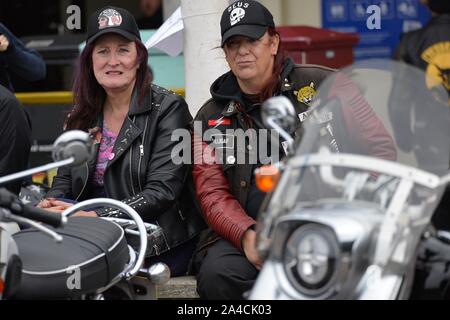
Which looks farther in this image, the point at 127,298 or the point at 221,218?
the point at 221,218

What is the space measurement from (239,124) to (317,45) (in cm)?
331

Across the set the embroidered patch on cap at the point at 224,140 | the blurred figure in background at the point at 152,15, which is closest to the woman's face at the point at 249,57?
the embroidered patch on cap at the point at 224,140

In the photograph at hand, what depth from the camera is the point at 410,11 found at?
32.6ft

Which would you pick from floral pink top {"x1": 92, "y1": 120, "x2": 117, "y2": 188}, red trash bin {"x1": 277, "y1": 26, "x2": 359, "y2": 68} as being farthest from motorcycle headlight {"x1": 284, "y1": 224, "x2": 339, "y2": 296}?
red trash bin {"x1": 277, "y1": 26, "x2": 359, "y2": 68}

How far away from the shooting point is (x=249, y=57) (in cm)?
529

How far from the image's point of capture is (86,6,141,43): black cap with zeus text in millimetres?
5469

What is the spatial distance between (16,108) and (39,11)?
5.97 meters

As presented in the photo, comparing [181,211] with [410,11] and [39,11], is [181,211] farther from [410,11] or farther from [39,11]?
[39,11]

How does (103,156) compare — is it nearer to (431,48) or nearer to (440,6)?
(431,48)

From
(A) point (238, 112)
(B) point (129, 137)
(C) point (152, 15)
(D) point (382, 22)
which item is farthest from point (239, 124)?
(C) point (152, 15)

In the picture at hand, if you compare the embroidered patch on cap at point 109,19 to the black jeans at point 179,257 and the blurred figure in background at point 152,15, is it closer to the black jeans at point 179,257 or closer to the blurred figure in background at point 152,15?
the black jeans at point 179,257

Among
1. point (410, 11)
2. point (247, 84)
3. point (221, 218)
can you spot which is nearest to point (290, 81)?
point (247, 84)

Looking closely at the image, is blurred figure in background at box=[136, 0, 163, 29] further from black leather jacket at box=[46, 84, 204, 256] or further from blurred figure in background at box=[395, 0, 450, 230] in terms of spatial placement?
black leather jacket at box=[46, 84, 204, 256]

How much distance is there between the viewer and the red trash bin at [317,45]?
8.40 m
